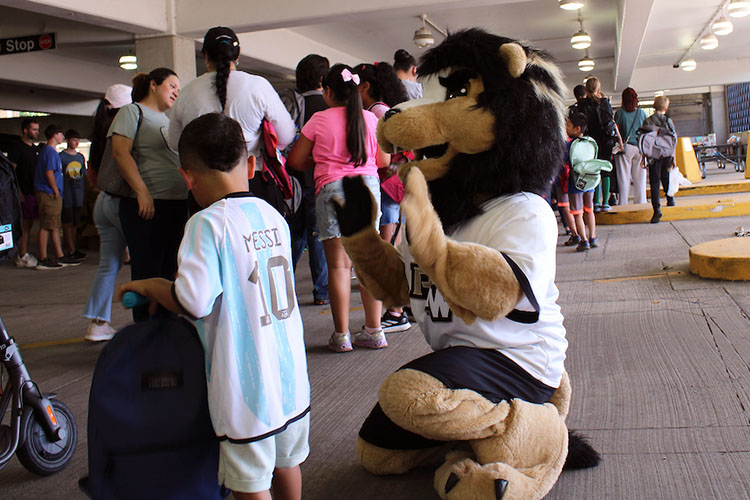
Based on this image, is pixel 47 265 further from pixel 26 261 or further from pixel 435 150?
pixel 435 150

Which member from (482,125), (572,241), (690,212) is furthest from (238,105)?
(690,212)

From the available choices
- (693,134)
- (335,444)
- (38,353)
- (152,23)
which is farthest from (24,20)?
(693,134)

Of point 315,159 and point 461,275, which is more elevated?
point 315,159

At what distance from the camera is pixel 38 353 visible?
4613 mm

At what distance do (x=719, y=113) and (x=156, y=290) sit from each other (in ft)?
125

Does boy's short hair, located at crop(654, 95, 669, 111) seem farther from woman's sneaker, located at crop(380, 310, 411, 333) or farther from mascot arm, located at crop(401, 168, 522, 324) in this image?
mascot arm, located at crop(401, 168, 522, 324)

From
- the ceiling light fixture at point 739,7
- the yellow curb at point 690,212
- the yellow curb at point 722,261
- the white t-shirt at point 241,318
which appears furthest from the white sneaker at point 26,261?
the ceiling light fixture at point 739,7

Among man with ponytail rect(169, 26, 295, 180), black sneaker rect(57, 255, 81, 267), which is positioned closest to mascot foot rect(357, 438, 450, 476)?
man with ponytail rect(169, 26, 295, 180)

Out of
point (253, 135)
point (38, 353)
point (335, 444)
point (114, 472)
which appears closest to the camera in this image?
point (114, 472)

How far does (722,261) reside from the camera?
5133mm

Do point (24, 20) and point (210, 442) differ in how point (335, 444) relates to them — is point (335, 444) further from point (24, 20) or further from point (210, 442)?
point (24, 20)

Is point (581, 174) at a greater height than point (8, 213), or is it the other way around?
point (581, 174)

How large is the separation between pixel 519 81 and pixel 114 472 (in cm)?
162

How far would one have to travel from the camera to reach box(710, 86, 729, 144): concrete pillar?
34250 millimetres
